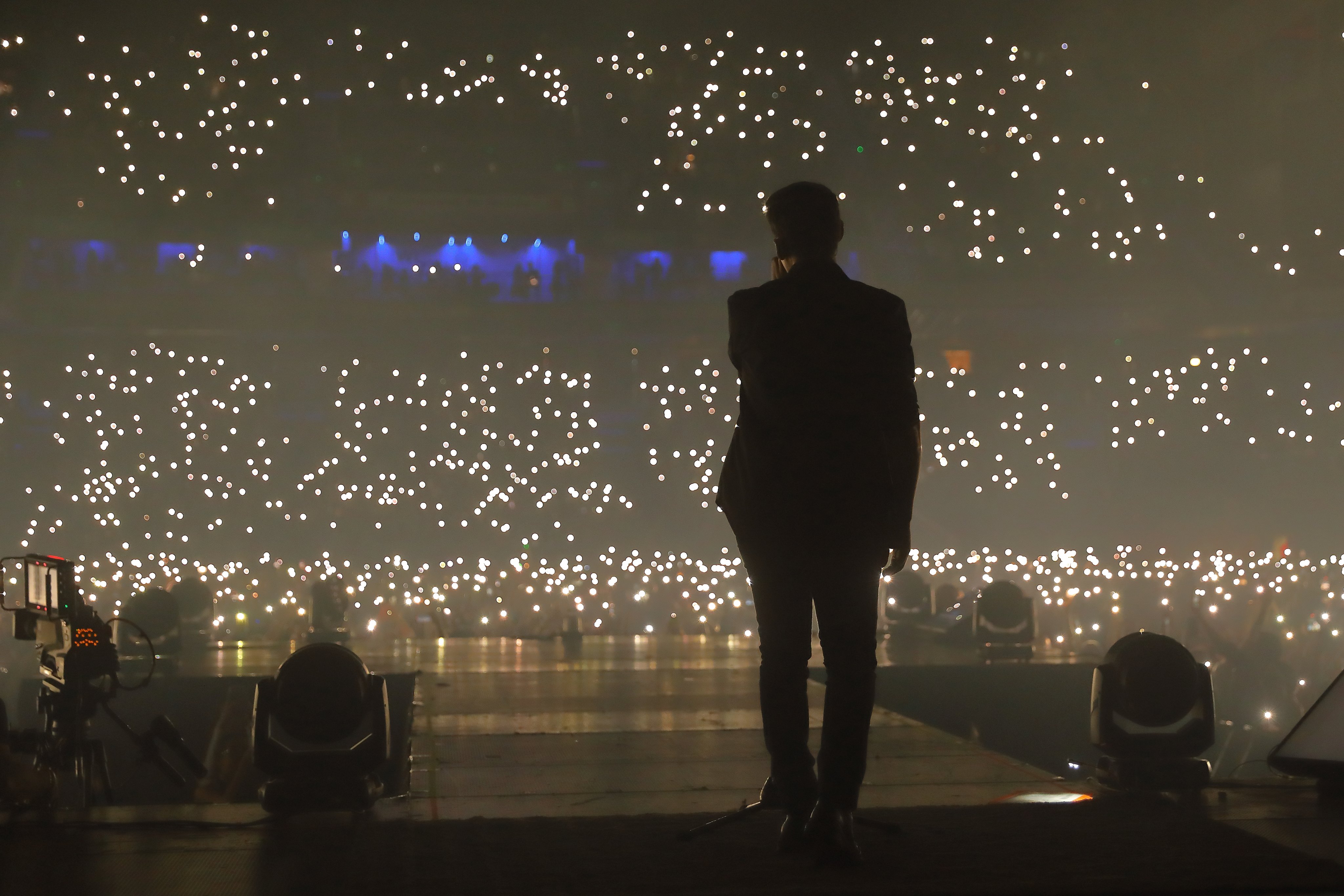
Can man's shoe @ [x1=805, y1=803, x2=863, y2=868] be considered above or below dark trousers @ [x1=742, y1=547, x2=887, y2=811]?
below

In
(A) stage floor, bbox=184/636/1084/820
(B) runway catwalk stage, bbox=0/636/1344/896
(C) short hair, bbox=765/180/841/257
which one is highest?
(C) short hair, bbox=765/180/841/257

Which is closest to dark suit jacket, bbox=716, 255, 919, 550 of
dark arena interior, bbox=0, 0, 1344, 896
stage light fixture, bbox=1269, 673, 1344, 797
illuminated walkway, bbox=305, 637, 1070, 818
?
illuminated walkway, bbox=305, 637, 1070, 818

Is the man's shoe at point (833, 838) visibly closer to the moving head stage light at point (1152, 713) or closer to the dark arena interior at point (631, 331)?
the moving head stage light at point (1152, 713)

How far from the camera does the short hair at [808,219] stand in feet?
7.93

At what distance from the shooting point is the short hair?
7.93 ft

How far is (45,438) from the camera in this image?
1856 cm

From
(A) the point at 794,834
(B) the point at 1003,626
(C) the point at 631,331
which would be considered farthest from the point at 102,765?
(C) the point at 631,331

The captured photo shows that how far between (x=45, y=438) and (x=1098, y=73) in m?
18.0

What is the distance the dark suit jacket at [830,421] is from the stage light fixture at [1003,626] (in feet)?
22.0

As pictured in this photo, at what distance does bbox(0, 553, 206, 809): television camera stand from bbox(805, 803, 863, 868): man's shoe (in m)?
2.28

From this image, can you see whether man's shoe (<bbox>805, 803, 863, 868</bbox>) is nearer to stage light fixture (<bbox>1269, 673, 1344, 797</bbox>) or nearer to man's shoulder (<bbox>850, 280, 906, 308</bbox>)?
man's shoulder (<bbox>850, 280, 906, 308</bbox>)

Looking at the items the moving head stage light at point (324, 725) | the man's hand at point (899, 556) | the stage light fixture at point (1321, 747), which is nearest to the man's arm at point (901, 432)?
the man's hand at point (899, 556)

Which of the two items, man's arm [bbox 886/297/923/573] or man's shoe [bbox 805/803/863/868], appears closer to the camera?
man's shoe [bbox 805/803/863/868]

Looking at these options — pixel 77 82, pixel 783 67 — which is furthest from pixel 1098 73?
pixel 77 82
